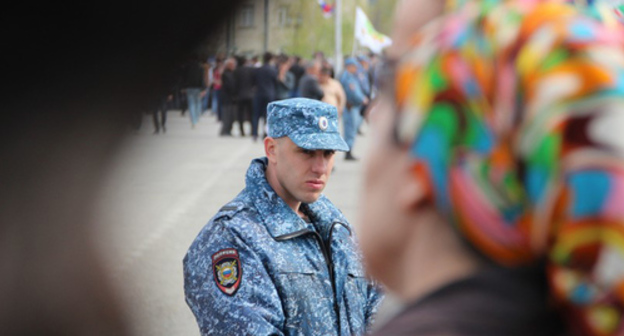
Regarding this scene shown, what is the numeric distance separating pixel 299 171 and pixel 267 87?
1439 centimetres

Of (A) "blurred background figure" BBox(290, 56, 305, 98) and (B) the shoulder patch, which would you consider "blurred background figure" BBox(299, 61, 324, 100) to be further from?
(B) the shoulder patch

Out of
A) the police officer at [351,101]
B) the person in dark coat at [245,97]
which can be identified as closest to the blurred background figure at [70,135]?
the police officer at [351,101]

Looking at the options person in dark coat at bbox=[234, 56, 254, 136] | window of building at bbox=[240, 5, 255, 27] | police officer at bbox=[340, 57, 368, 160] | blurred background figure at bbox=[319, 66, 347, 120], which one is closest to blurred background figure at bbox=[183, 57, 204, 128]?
window of building at bbox=[240, 5, 255, 27]

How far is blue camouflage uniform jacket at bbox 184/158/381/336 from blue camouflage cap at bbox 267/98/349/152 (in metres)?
0.27

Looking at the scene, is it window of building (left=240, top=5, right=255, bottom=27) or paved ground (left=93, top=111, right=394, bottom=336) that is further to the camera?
paved ground (left=93, top=111, right=394, bottom=336)

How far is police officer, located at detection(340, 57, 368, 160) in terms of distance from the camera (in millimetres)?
13969

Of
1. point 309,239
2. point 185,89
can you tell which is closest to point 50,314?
point 185,89

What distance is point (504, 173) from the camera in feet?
2.51

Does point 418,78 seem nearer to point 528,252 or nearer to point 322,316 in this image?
point 528,252

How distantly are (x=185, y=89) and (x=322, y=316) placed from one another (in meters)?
1.66

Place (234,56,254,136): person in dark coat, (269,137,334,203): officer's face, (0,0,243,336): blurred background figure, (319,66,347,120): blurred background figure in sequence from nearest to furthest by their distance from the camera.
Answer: (0,0,243,336): blurred background figure, (269,137,334,203): officer's face, (319,66,347,120): blurred background figure, (234,56,254,136): person in dark coat

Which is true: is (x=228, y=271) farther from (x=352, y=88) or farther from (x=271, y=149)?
(x=352, y=88)

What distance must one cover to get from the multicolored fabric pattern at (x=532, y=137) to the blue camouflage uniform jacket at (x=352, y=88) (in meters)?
13.2

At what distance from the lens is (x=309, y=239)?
2930 millimetres
